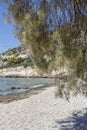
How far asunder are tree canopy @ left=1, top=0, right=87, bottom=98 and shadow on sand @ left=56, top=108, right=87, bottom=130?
2357 mm

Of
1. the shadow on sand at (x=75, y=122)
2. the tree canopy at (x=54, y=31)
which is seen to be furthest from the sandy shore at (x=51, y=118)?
the tree canopy at (x=54, y=31)

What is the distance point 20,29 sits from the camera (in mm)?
12539

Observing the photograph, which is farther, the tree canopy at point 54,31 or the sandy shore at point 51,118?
the sandy shore at point 51,118

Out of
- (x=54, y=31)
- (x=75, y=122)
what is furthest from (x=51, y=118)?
(x=54, y=31)

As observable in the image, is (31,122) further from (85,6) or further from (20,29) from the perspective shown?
(85,6)

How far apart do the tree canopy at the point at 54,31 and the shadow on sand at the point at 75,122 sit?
7.73ft

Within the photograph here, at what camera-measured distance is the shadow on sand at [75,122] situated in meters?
13.7

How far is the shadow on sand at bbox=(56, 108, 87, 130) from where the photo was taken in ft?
44.8

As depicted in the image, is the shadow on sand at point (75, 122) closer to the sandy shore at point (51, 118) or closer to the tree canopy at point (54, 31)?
the sandy shore at point (51, 118)

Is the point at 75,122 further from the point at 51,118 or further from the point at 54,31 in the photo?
the point at 54,31

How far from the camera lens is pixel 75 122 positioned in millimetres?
14469

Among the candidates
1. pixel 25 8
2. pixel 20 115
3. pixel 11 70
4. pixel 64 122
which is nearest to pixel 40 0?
pixel 25 8

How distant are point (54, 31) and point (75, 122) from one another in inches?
175

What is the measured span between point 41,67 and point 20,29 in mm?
1682
